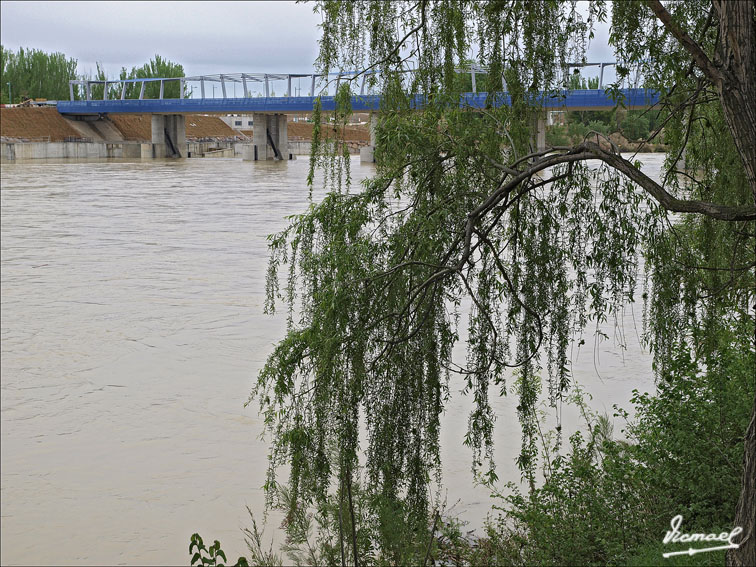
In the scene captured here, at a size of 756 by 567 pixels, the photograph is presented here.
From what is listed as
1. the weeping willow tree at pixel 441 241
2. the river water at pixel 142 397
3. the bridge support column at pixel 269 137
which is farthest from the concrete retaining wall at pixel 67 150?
the weeping willow tree at pixel 441 241

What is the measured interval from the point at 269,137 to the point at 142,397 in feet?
Result: 194

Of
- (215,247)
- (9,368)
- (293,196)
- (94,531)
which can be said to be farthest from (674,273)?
(293,196)

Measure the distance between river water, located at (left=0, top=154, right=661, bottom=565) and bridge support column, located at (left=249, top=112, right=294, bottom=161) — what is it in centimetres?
4579

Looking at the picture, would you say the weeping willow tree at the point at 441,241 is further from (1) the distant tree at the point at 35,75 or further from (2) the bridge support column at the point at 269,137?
(1) the distant tree at the point at 35,75

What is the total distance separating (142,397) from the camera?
34.4ft

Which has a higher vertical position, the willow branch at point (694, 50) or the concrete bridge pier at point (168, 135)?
the concrete bridge pier at point (168, 135)

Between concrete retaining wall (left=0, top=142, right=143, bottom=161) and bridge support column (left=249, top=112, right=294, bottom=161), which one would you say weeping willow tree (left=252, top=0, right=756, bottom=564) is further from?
bridge support column (left=249, top=112, right=294, bottom=161)

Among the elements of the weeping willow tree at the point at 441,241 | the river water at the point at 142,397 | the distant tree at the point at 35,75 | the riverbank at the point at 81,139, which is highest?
the distant tree at the point at 35,75

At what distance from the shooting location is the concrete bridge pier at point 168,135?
70688 mm

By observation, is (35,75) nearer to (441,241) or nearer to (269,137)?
(269,137)

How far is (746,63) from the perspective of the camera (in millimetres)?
4355

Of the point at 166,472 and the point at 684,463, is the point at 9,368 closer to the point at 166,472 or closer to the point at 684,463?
the point at 166,472

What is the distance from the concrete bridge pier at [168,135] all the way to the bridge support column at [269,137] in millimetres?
7120

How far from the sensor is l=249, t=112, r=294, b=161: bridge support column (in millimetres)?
67000
